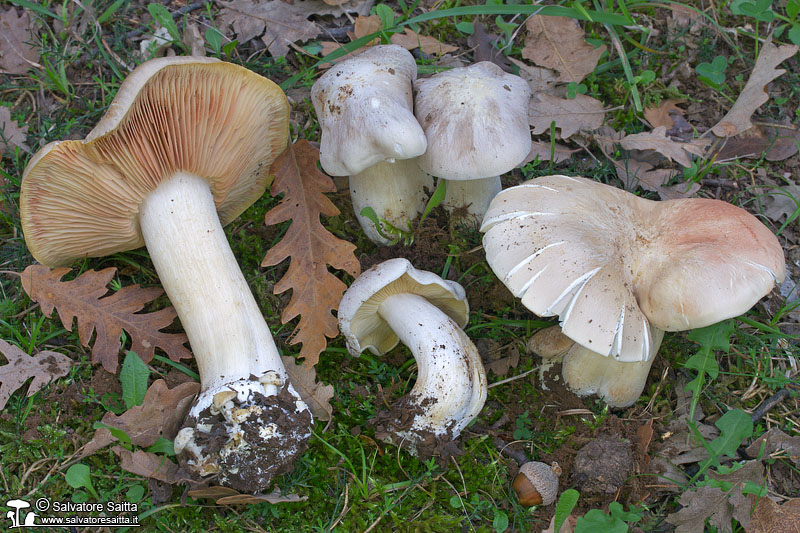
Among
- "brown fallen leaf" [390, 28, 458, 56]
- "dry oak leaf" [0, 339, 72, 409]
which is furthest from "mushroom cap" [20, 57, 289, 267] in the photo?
"brown fallen leaf" [390, 28, 458, 56]

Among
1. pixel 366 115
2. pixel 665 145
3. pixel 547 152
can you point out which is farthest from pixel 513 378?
pixel 665 145

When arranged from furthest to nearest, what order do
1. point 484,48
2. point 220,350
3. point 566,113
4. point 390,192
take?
point 484,48, point 566,113, point 390,192, point 220,350

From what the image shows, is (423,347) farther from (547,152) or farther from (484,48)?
(484,48)

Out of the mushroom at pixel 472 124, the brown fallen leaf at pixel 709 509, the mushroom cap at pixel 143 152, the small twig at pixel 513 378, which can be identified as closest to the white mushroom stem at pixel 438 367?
the small twig at pixel 513 378

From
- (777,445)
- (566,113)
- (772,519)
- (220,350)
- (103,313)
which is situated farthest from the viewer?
(566,113)

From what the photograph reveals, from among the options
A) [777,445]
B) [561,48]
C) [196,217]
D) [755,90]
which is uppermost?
[561,48]

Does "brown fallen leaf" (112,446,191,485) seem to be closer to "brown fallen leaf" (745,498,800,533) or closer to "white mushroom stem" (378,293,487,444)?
"white mushroom stem" (378,293,487,444)
